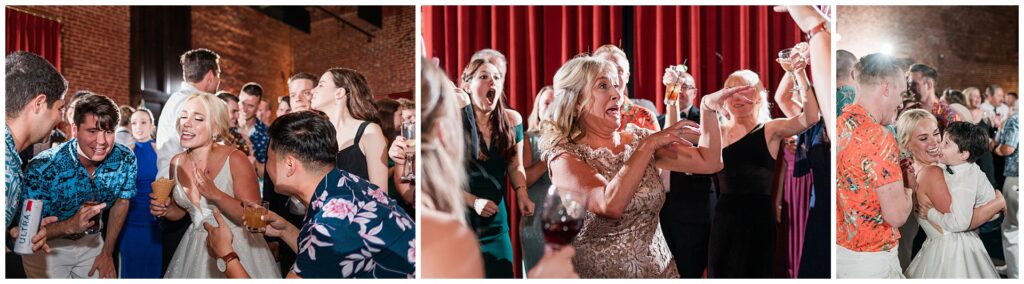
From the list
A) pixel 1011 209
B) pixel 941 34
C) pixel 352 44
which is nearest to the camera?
pixel 1011 209

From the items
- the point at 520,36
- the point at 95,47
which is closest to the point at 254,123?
the point at 520,36

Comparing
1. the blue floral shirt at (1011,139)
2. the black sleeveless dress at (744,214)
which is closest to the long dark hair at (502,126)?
the black sleeveless dress at (744,214)

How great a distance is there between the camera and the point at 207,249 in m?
2.88

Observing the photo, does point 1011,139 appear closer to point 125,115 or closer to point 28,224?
point 125,115

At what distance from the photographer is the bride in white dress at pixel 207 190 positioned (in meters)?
2.85

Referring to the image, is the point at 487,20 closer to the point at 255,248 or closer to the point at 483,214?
the point at 483,214

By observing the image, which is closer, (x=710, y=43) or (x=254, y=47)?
(x=710, y=43)

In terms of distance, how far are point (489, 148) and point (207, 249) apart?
1346mm

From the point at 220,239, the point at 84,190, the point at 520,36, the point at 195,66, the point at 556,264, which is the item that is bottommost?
the point at 556,264

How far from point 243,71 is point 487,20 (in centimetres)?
193

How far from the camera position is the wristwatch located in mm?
2619

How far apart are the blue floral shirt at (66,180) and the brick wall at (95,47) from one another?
1.77 feet

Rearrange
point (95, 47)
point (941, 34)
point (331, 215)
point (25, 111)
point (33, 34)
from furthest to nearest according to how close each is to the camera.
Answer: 1. point (941, 34)
2. point (95, 47)
3. point (33, 34)
4. point (25, 111)
5. point (331, 215)
